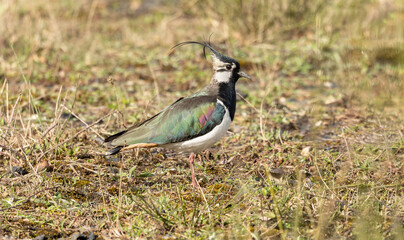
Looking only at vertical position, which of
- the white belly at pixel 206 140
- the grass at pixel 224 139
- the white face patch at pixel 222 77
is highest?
the white face patch at pixel 222 77

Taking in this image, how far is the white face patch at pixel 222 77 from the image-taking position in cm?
489

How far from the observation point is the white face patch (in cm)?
489

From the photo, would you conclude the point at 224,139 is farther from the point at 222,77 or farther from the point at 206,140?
the point at 206,140

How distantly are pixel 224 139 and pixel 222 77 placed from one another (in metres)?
0.83

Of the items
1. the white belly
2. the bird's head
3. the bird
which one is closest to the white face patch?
the bird's head

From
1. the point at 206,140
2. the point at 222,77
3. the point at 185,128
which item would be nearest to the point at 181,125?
the point at 185,128

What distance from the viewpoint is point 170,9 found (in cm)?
960

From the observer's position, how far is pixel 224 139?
5496 mm

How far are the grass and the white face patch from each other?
605 mm

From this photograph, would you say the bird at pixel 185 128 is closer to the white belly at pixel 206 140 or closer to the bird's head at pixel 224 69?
the white belly at pixel 206 140

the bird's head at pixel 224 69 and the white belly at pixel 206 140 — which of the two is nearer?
the white belly at pixel 206 140

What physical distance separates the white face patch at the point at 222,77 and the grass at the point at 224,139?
23.8 inches

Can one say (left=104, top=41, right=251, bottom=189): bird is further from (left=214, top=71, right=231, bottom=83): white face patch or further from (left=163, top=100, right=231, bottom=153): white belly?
(left=214, top=71, right=231, bottom=83): white face patch

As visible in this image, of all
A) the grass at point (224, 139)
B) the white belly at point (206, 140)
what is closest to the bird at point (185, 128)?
the white belly at point (206, 140)
